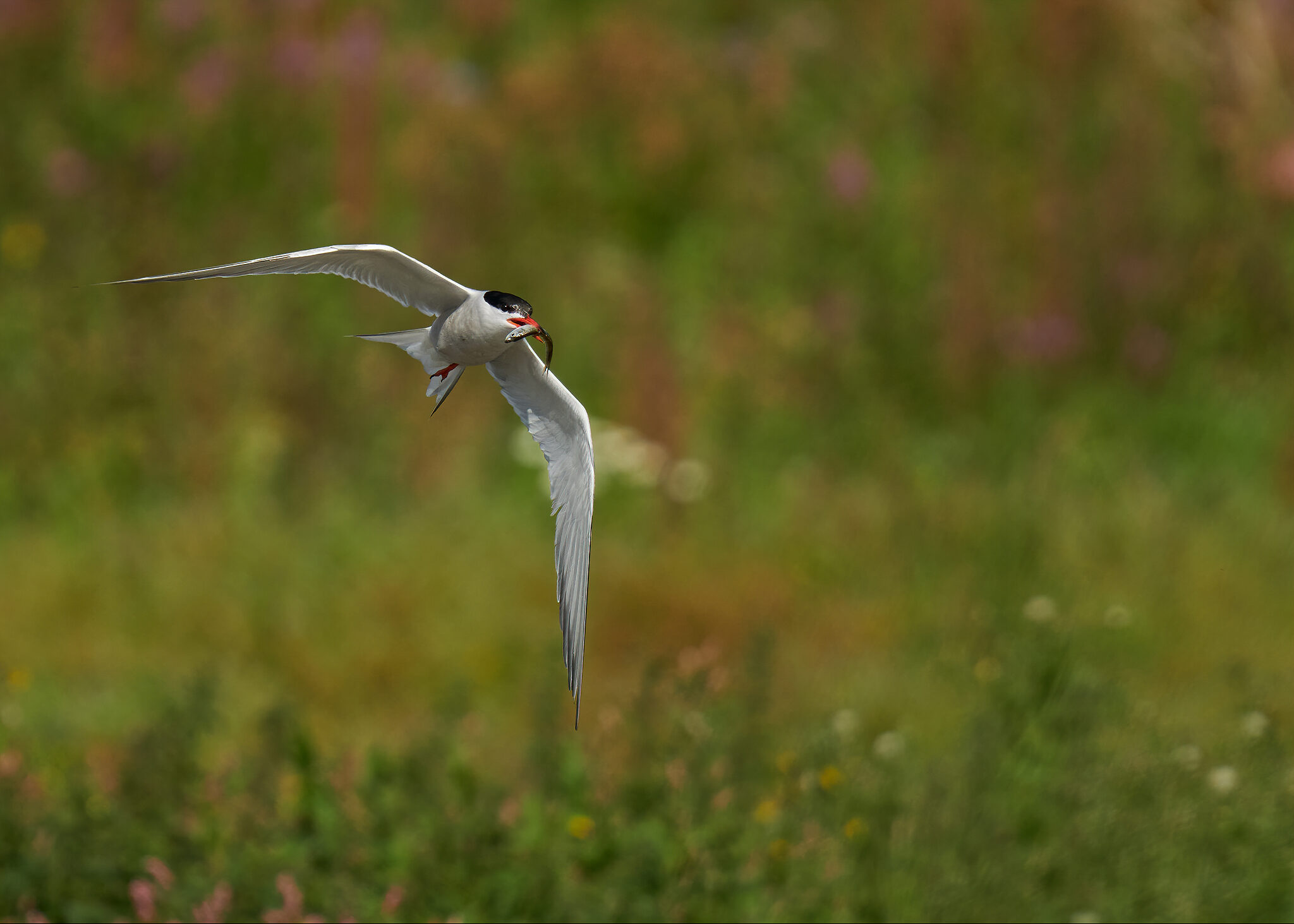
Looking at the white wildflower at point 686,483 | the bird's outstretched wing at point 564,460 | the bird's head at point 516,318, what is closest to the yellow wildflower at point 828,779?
the bird's outstretched wing at point 564,460

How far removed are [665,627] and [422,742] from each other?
5.68 ft

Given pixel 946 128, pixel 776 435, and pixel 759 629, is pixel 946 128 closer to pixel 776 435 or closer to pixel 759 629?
pixel 776 435

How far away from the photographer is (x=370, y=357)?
273 inches

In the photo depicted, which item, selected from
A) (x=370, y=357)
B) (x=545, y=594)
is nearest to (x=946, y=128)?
(x=370, y=357)

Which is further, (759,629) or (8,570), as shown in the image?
(8,570)

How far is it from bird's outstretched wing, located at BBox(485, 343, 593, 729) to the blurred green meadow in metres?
1.43

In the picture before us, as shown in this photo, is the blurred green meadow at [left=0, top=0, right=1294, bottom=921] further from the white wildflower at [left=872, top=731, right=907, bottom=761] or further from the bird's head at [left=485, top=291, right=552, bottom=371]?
the bird's head at [left=485, top=291, right=552, bottom=371]

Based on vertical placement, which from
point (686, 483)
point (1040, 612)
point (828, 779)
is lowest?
point (828, 779)

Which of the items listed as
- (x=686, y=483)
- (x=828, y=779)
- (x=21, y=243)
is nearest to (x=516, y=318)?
(x=828, y=779)

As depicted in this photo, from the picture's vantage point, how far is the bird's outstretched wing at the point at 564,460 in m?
1.62

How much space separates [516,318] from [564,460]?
1.19 feet

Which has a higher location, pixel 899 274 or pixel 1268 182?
pixel 1268 182

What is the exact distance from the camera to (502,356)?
1779mm

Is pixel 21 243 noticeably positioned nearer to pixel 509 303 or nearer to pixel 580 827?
pixel 580 827
